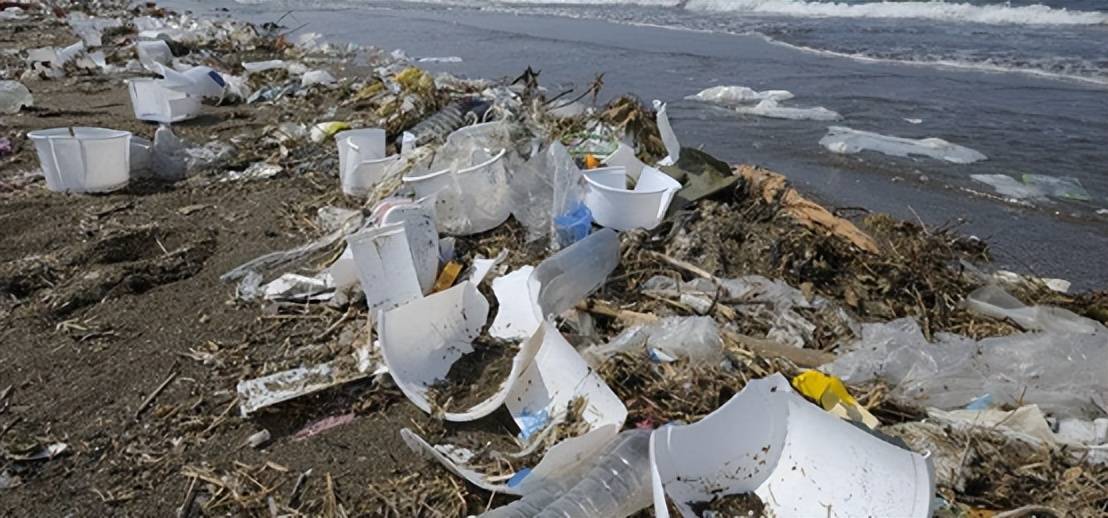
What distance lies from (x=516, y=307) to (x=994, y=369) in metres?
1.82

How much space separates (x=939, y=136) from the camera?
6230mm

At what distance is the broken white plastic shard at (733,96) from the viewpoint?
754cm

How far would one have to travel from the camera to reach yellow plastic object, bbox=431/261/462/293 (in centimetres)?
311

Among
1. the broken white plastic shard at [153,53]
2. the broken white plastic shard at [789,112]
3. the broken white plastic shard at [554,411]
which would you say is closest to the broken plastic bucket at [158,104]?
the broken white plastic shard at [153,53]

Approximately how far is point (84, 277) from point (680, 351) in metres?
2.72

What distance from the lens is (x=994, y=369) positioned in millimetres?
2494

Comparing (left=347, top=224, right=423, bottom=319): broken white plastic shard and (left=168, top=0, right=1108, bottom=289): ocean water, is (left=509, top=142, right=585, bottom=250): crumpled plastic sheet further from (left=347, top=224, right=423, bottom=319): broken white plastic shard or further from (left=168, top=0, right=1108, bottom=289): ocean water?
(left=168, top=0, right=1108, bottom=289): ocean water

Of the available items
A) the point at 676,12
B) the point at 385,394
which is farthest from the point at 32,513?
the point at 676,12

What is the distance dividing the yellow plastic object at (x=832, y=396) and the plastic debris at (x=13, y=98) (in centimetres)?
691

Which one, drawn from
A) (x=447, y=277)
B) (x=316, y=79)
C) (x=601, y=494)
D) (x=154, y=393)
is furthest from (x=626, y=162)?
(x=316, y=79)

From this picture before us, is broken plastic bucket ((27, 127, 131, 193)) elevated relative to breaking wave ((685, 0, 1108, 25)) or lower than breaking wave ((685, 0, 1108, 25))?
lower

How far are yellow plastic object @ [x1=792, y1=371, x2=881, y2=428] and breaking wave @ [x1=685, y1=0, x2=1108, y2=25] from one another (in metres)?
14.8

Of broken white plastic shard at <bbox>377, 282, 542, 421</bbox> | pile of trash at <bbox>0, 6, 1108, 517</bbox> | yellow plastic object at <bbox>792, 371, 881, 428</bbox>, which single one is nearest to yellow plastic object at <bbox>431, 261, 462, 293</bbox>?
pile of trash at <bbox>0, 6, 1108, 517</bbox>

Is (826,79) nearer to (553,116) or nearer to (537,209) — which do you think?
(553,116)
